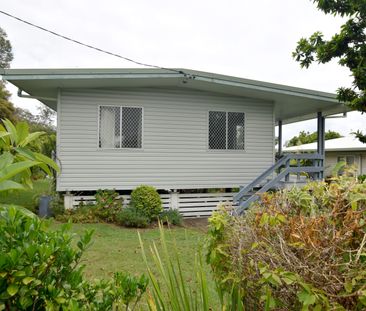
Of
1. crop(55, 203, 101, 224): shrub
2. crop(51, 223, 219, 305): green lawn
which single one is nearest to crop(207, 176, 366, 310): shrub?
crop(51, 223, 219, 305): green lawn

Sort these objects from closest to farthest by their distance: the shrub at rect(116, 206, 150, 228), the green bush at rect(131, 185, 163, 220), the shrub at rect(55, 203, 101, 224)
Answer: the shrub at rect(116, 206, 150, 228)
the shrub at rect(55, 203, 101, 224)
the green bush at rect(131, 185, 163, 220)

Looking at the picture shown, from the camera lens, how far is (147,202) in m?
8.36

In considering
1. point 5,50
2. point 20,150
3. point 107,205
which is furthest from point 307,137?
point 5,50

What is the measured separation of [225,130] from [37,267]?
9.07m

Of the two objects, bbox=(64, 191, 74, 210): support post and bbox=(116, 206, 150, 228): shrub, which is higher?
bbox=(64, 191, 74, 210): support post

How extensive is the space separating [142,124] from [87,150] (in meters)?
1.71

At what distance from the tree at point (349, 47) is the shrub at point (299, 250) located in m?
8.15

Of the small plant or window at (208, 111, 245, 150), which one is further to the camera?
window at (208, 111, 245, 150)

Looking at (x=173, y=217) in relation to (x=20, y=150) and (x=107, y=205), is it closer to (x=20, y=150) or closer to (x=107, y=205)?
(x=107, y=205)

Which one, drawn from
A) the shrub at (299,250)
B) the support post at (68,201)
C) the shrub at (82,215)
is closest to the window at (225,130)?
the shrub at (82,215)

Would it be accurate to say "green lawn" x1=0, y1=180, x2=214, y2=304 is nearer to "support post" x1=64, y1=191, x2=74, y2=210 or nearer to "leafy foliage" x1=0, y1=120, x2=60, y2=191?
"support post" x1=64, y1=191, x2=74, y2=210

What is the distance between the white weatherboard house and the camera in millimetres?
8555

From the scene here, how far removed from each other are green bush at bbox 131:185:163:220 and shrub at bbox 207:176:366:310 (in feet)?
21.6

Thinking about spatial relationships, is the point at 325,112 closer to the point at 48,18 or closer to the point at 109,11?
the point at 109,11
